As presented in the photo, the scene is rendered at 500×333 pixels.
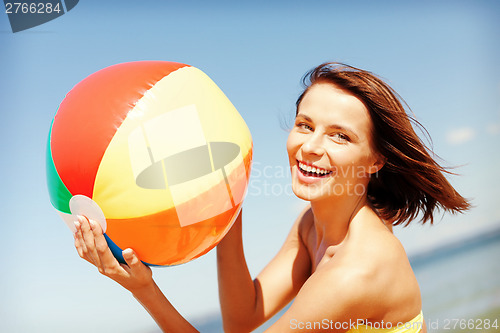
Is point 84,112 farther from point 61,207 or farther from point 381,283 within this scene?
point 381,283

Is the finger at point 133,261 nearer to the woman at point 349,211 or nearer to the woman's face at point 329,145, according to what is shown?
the woman at point 349,211

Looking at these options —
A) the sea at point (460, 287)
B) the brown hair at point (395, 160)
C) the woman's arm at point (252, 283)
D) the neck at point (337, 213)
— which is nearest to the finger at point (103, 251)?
the woman's arm at point (252, 283)

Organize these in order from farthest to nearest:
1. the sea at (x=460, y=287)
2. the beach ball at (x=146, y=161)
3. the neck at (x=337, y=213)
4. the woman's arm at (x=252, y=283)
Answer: the sea at (x=460, y=287) → the woman's arm at (x=252, y=283) → the neck at (x=337, y=213) → the beach ball at (x=146, y=161)

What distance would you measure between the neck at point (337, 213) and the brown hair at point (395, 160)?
227 millimetres

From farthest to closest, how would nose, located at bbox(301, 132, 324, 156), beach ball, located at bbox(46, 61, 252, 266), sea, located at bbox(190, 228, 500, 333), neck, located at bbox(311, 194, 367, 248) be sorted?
sea, located at bbox(190, 228, 500, 333) → neck, located at bbox(311, 194, 367, 248) → nose, located at bbox(301, 132, 324, 156) → beach ball, located at bbox(46, 61, 252, 266)

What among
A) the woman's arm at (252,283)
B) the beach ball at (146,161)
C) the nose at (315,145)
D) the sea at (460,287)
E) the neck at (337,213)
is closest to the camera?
the beach ball at (146,161)

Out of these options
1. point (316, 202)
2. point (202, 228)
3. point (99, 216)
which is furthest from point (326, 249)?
point (99, 216)

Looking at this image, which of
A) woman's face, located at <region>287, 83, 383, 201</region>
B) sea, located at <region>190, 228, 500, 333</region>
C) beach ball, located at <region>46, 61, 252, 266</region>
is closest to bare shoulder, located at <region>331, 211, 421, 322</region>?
woman's face, located at <region>287, 83, 383, 201</region>

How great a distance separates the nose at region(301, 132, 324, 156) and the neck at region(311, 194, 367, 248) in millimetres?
281

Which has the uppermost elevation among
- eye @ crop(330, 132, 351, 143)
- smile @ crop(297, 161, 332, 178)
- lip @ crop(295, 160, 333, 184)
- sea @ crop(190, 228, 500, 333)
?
eye @ crop(330, 132, 351, 143)

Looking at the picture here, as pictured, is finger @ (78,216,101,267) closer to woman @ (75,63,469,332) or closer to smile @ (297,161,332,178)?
woman @ (75,63,469,332)

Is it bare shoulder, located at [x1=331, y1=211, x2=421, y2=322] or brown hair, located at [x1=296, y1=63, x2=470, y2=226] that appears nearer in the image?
bare shoulder, located at [x1=331, y1=211, x2=421, y2=322]

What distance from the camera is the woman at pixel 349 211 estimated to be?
1890 millimetres

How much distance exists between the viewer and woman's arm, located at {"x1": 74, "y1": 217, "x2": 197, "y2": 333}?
71.4 inches
